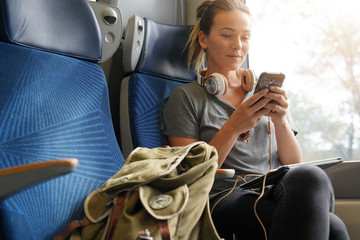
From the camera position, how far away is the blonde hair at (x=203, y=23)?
5.92 feet

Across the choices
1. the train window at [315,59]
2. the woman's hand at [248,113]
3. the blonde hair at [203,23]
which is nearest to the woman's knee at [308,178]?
the woman's hand at [248,113]

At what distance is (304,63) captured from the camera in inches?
102

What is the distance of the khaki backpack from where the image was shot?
0.94m

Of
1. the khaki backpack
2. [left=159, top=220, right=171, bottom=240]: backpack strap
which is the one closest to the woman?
the khaki backpack

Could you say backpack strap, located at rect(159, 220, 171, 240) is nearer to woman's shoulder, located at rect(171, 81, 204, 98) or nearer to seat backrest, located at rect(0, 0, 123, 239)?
seat backrest, located at rect(0, 0, 123, 239)

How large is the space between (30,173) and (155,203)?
13.6 inches

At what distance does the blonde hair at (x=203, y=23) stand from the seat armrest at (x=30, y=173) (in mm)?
1289

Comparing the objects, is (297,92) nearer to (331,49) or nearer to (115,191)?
(331,49)

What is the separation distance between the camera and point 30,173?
717 millimetres

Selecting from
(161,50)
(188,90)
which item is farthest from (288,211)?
(161,50)

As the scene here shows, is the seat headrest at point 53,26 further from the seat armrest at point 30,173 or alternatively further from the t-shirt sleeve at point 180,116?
the seat armrest at point 30,173

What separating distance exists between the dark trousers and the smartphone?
1.23 feet

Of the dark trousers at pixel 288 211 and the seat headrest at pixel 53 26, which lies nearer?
the dark trousers at pixel 288 211

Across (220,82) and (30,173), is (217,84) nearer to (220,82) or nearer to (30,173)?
(220,82)
